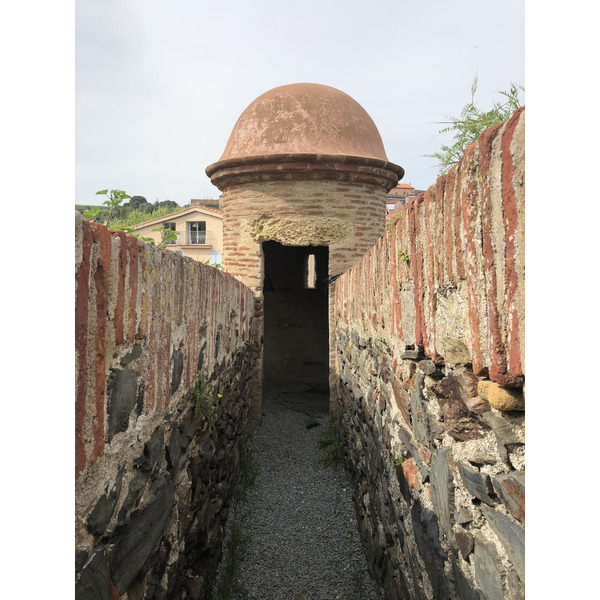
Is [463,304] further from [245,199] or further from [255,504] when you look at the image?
[245,199]

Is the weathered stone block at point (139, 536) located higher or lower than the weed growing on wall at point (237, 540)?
higher

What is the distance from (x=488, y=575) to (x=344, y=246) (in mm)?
5447

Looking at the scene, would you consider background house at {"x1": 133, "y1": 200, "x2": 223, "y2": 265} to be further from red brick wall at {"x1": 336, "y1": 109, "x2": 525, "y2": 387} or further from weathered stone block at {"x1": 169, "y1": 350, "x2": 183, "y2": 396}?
red brick wall at {"x1": 336, "y1": 109, "x2": 525, "y2": 387}

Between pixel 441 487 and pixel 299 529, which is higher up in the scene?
pixel 441 487

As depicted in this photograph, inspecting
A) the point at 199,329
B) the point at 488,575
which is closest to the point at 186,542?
the point at 199,329

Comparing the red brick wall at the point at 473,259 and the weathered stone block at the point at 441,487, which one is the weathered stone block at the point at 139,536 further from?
the red brick wall at the point at 473,259

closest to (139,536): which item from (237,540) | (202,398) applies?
(202,398)

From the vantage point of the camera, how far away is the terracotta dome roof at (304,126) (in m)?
6.51

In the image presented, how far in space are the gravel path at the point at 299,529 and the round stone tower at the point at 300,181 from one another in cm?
137

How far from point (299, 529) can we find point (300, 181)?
4.25 m

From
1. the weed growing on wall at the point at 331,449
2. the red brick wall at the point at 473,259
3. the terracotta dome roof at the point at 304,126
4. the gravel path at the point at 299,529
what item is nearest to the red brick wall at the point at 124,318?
the red brick wall at the point at 473,259

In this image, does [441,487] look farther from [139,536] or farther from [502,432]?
[139,536]

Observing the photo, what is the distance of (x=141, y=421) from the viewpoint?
5.30 ft

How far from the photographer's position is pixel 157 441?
1.80 metres
